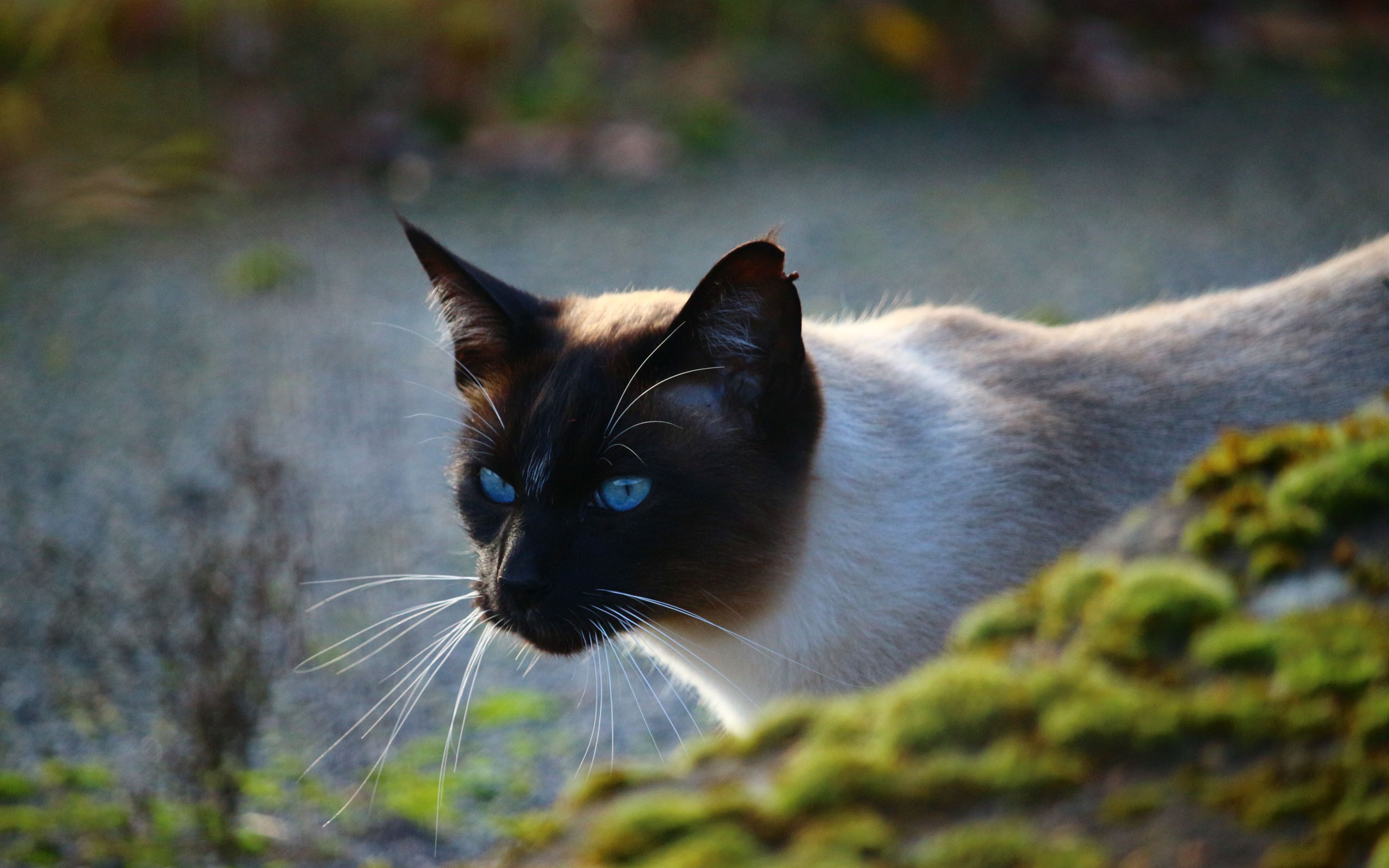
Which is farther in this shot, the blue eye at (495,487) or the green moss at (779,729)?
the blue eye at (495,487)

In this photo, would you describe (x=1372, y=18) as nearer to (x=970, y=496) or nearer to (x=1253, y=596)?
(x=970, y=496)

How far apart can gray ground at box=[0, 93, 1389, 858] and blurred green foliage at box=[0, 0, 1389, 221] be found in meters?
0.40

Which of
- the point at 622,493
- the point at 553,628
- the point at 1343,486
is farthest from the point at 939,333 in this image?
the point at 1343,486

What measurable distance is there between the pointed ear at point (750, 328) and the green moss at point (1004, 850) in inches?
50.8

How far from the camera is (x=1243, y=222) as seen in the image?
22.4 ft

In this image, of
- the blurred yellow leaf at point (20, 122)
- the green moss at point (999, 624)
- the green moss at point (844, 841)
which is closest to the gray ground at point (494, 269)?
the blurred yellow leaf at point (20, 122)

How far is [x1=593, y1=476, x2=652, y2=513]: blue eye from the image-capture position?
2.38 metres

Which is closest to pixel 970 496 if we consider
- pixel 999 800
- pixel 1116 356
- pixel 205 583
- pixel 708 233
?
pixel 1116 356

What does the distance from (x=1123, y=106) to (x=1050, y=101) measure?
0.50 m

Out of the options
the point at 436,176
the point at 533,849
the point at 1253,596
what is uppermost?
the point at 436,176

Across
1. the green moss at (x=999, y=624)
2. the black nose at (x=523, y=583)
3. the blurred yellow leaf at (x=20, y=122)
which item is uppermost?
the blurred yellow leaf at (x=20, y=122)

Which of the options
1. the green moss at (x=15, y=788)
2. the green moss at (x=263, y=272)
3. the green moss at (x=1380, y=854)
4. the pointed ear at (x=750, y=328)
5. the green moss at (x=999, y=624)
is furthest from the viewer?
the green moss at (x=263, y=272)

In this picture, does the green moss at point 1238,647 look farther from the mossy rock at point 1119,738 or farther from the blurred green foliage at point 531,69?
the blurred green foliage at point 531,69

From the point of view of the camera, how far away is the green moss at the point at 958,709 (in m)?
1.11
